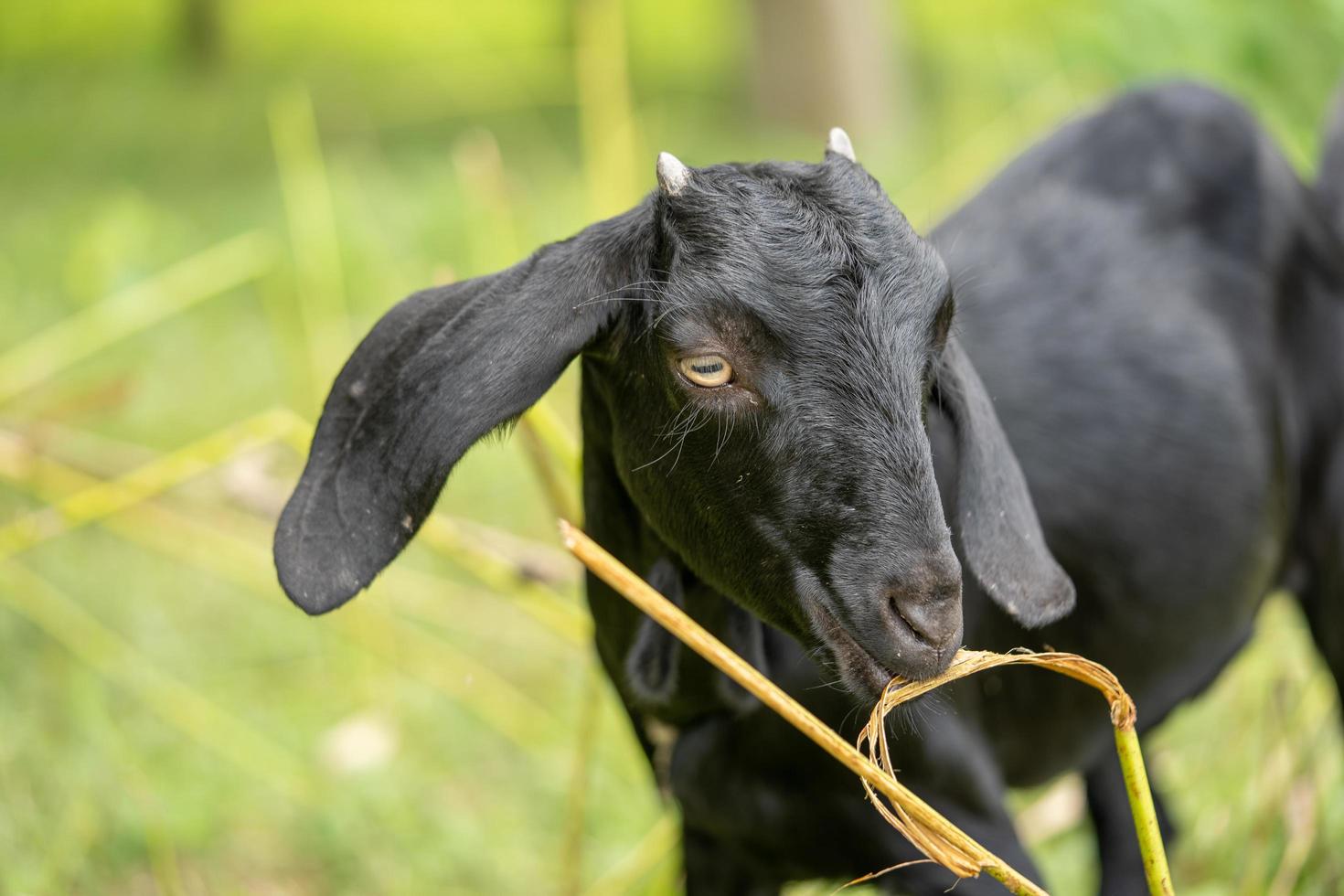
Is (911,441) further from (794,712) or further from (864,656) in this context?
(794,712)

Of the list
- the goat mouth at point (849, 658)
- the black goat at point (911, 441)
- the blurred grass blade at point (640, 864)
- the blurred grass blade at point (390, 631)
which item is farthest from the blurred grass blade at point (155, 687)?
the goat mouth at point (849, 658)

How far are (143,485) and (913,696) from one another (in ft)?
8.29

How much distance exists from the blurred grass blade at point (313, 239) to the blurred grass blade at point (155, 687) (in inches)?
39.5

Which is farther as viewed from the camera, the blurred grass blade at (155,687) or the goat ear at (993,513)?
the blurred grass blade at (155,687)

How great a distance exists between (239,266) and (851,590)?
5606mm

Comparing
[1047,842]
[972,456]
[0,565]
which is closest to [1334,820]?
[1047,842]

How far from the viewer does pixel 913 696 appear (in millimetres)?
1982

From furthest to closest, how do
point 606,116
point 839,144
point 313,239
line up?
point 313,239 → point 606,116 → point 839,144

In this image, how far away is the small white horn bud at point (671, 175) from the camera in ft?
6.90

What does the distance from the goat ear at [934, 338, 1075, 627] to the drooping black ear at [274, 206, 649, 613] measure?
555 mm

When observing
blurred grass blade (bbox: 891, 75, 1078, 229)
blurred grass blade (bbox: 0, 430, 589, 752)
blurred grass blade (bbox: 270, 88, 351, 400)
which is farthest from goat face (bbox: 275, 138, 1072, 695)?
blurred grass blade (bbox: 891, 75, 1078, 229)

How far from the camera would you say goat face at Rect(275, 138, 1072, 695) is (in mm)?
1954

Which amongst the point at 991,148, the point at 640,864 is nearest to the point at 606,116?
the point at 640,864

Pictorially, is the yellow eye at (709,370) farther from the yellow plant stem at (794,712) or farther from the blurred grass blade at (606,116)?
the blurred grass blade at (606,116)
